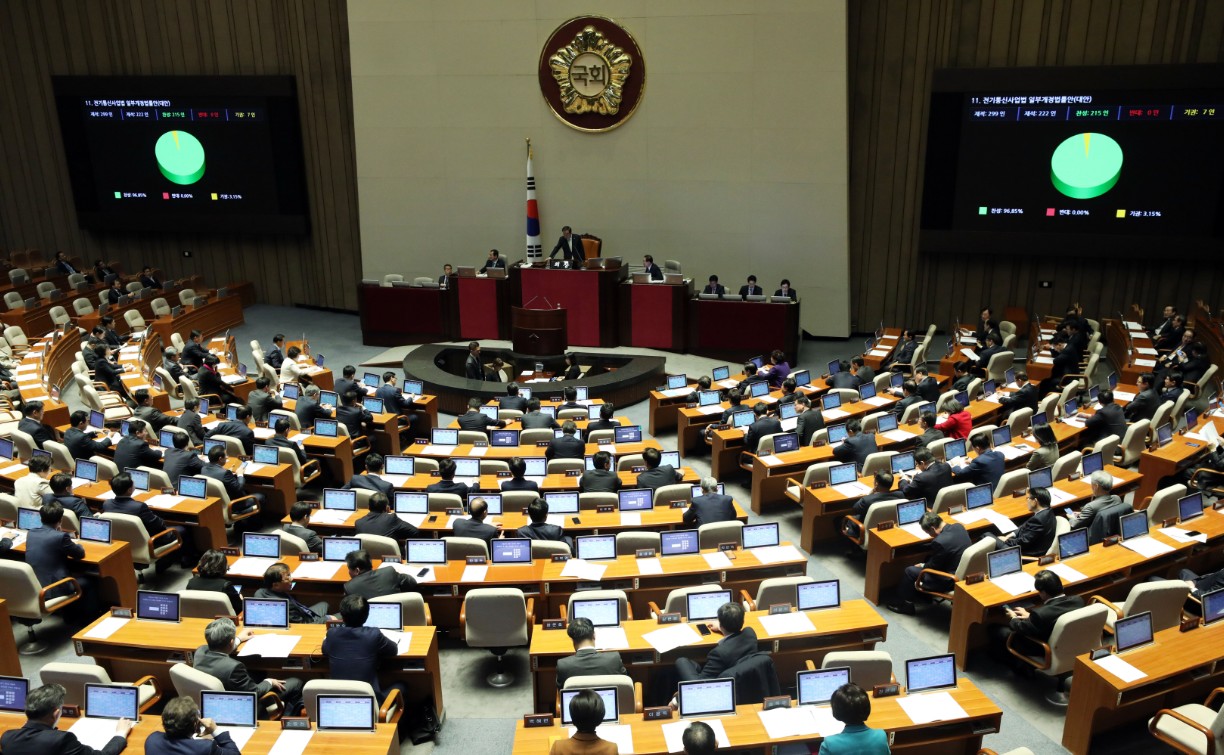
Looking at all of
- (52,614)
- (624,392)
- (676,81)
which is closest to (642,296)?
(624,392)

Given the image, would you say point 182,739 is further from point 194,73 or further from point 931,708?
point 194,73

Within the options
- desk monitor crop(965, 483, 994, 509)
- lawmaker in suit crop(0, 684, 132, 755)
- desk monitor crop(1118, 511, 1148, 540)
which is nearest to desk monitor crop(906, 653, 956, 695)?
desk monitor crop(1118, 511, 1148, 540)

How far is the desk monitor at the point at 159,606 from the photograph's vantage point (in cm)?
677

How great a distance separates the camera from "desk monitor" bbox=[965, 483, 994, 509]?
28.7ft

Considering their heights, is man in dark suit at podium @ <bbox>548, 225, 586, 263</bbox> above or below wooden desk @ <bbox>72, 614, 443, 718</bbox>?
above

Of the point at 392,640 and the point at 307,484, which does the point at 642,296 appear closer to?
the point at 307,484

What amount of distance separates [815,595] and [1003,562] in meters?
1.70

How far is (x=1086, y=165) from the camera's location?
16.9 meters

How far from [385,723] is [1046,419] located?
371 inches

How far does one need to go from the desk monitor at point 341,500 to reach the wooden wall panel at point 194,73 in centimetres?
1355

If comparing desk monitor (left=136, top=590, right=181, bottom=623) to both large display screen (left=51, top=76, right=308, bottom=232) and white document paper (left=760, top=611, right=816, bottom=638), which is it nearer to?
white document paper (left=760, top=611, right=816, bottom=638)

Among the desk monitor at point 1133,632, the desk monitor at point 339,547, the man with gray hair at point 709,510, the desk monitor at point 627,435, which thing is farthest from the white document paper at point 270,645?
the desk monitor at point 1133,632

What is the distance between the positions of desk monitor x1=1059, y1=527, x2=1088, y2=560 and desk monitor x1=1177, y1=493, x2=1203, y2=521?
131cm

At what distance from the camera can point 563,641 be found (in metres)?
6.55
